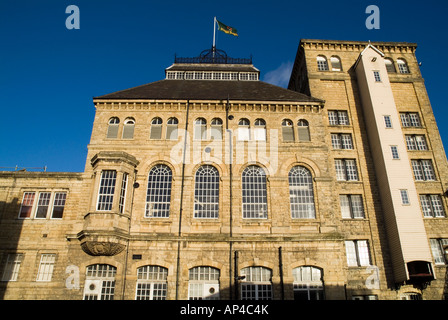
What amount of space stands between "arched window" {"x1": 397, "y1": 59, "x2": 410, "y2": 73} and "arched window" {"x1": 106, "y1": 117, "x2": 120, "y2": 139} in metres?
24.7

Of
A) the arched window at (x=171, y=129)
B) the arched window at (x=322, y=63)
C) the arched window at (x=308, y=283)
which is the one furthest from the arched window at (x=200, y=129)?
the arched window at (x=322, y=63)

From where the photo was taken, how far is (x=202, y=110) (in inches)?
964

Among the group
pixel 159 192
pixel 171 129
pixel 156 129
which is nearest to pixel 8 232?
pixel 159 192

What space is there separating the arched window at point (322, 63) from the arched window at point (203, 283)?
65.4 ft

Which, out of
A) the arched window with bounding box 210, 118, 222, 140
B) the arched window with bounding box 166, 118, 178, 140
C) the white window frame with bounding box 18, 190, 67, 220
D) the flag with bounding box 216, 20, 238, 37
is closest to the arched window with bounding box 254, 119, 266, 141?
the arched window with bounding box 210, 118, 222, 140

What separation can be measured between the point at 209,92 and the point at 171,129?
4.95 meters

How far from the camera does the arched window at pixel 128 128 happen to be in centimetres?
2380

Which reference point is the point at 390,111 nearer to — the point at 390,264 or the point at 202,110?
the point at 390,264

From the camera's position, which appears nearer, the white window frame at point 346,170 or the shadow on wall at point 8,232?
the shadow on wall at point 8,232

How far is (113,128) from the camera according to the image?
24.0m

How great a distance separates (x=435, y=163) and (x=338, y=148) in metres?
7.52

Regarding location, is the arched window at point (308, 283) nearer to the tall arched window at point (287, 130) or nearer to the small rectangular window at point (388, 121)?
the tall arched window at point (287, 130)

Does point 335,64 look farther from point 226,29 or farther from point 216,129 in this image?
point 216,129

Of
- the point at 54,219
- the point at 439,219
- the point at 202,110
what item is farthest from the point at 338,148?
the point at 54,219
